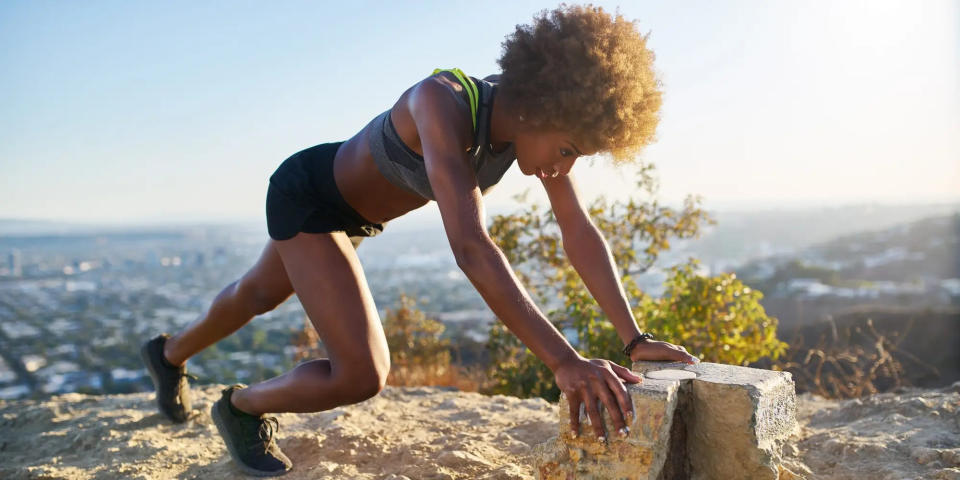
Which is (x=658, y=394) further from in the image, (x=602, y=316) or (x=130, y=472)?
(x=602, y=316)

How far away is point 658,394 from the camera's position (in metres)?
1.89

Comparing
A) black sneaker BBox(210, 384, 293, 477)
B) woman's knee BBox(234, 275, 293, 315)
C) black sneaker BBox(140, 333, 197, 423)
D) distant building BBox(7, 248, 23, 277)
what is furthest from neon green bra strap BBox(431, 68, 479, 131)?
distant building BBox(7, 248, 23, 277)

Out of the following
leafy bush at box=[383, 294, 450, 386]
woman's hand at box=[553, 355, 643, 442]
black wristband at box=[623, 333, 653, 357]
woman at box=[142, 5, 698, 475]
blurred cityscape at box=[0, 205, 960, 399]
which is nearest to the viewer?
woman's hand at box=[553, 355, 643, 442]

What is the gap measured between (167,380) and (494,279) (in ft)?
8.54

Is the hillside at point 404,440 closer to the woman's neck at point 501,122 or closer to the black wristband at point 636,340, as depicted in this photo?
the black wristband at point 636,340

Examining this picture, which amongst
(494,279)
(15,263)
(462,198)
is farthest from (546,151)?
(15,263)

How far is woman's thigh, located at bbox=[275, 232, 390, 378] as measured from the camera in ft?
8.36

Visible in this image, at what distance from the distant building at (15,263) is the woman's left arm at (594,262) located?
1780 centimetres

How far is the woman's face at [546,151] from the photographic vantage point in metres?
2.23

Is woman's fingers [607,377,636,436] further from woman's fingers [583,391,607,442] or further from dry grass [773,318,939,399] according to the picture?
dry grass [773,318,939,399]

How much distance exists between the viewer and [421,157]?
239 cm

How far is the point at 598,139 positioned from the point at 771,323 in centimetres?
322

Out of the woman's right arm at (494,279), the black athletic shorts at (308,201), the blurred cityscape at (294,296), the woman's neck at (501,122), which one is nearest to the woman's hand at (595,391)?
the woman's right arm at (494,279)

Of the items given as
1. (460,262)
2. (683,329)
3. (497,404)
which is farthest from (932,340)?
(460,262)
